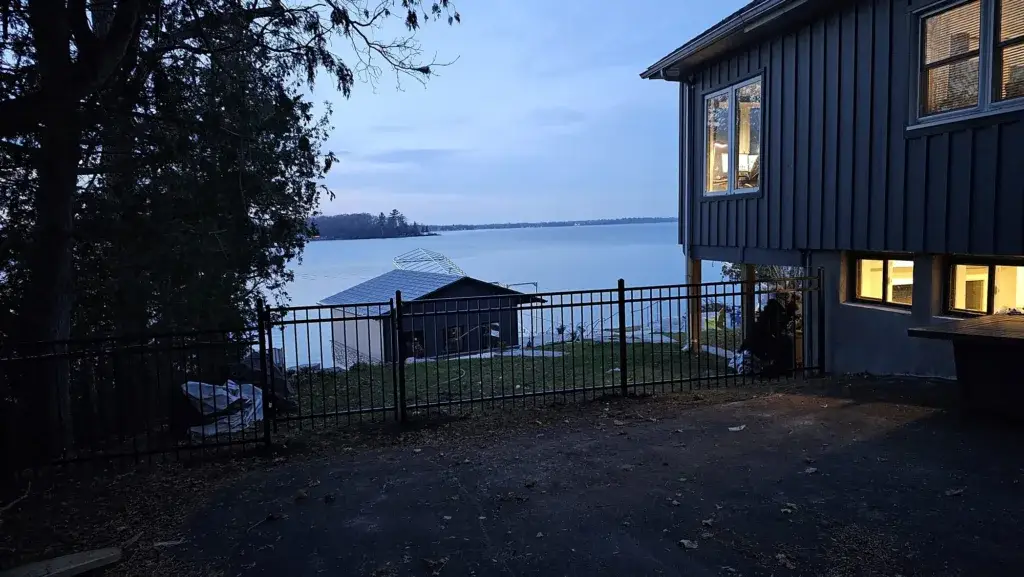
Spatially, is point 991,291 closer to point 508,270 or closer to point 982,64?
point 982,64

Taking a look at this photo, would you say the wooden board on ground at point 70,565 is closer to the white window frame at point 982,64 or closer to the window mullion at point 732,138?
the white window frame at point 982,64

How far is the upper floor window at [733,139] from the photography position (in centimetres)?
1073

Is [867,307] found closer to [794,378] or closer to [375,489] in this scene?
[794,378]

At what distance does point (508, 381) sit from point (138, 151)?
22.9 feet

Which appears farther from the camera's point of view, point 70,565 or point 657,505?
point 657,505

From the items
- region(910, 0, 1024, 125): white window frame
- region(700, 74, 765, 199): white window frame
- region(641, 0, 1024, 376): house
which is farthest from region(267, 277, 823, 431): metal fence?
region(910, 0, 1024, 125): white window frame

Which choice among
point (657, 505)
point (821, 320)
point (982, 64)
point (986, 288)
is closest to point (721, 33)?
point (982, 64)

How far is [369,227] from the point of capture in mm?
32688

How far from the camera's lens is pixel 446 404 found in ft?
25.0

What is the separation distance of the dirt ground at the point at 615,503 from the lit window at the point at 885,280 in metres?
1.92

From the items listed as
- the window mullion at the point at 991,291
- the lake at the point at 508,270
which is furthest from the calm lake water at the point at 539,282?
the window mullion at the point at 991,291

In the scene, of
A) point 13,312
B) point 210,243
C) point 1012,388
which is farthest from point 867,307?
point 13,312

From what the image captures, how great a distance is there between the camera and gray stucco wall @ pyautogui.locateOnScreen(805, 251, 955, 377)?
25.0 ft

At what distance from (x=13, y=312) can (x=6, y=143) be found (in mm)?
2381
